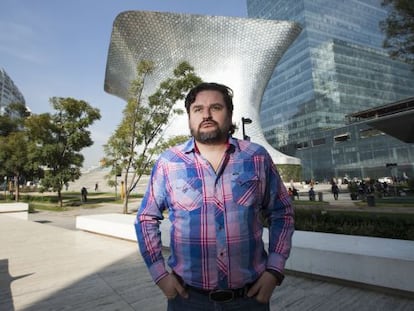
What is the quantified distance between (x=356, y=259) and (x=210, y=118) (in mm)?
3316

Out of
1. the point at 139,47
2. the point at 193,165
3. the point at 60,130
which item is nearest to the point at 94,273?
the point at 193,165

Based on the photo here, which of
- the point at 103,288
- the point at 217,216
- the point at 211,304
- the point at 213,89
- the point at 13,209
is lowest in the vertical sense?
the point at 103,288

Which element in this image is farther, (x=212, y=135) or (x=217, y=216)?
(x=212, y=135)

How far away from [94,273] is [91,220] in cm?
440

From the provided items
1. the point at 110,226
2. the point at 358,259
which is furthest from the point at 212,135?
the point at 110,226

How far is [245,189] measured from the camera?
1458 millimetres

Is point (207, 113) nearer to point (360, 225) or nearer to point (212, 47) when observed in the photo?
point (360, 225)

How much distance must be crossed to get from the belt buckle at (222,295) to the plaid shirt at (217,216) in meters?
0.03

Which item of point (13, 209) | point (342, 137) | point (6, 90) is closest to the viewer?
point (13, 209)

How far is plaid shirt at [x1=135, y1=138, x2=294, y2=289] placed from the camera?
139 centimetres

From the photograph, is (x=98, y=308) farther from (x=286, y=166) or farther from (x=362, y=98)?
(x=362, y=98)

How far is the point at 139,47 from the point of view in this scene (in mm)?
44875

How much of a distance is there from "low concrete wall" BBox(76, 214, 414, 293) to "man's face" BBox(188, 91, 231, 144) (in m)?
3.17

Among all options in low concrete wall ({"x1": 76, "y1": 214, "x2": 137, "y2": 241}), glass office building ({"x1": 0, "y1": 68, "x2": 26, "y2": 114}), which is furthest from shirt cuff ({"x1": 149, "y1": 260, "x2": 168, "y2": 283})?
glass office building ({"x1": 0, "y1": 68, "x2": 26, "y2": 114})
